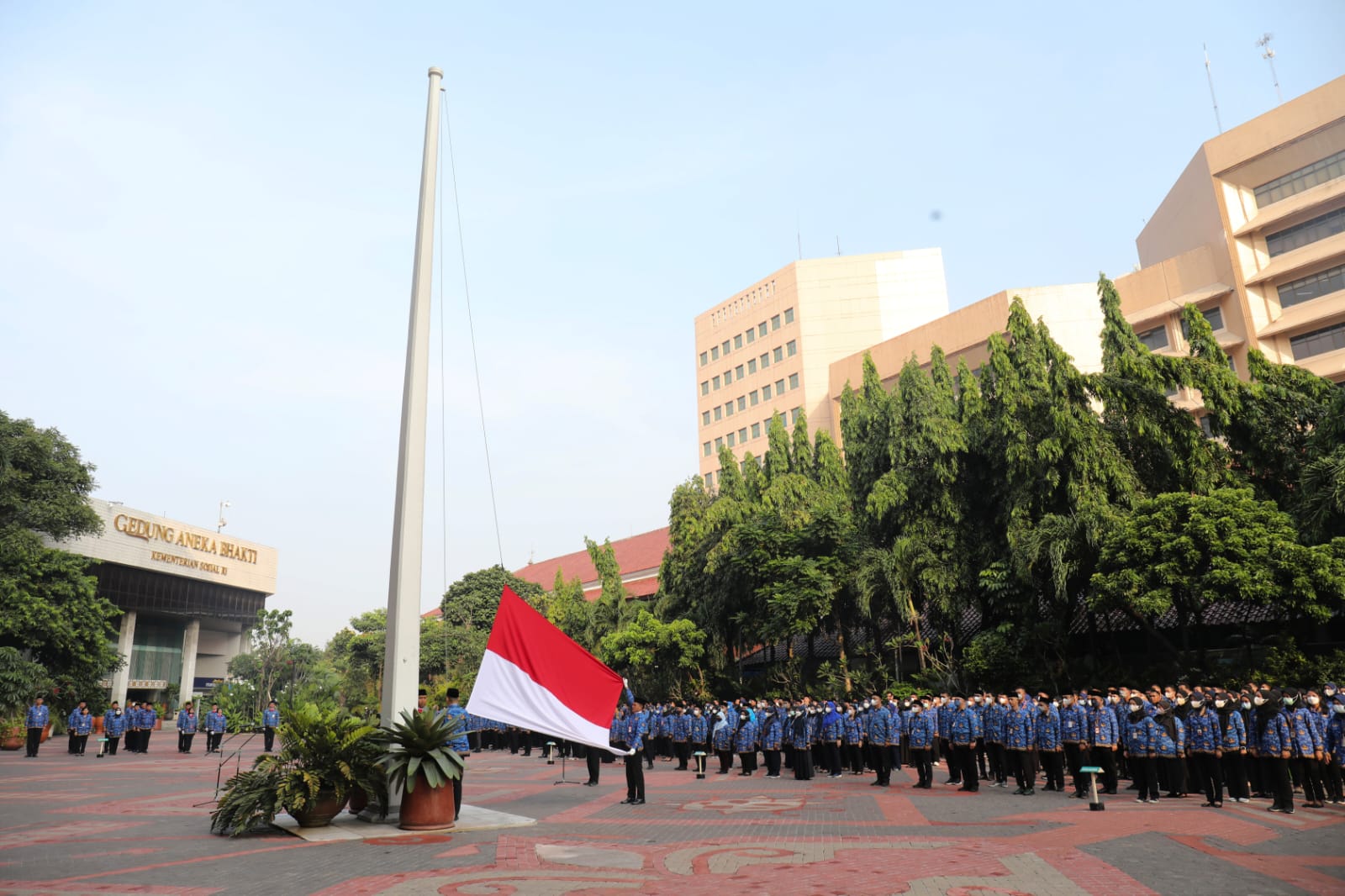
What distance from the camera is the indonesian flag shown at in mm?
11438

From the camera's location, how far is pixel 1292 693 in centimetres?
1391

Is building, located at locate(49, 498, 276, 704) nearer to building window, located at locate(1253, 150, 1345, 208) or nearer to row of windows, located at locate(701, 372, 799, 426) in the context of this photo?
row of windows, located at locate(701, 372, 799, 426)

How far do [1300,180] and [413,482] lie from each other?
41.2 m

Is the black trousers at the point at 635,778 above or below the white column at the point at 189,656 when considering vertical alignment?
below

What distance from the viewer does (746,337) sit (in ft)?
237

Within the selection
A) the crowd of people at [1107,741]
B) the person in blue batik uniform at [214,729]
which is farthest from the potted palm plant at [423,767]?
the person in blue batik uniform at [214,729]

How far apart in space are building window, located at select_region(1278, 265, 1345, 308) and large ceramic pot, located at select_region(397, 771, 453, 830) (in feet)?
134

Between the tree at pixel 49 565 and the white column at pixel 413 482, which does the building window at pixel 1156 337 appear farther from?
the tree at pixel 49 565

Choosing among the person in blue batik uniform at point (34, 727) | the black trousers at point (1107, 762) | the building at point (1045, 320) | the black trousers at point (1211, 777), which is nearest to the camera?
the black trousers at point (1211, 777)

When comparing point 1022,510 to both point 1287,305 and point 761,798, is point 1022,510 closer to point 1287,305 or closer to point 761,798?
point 761,798

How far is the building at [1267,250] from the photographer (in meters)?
37.3

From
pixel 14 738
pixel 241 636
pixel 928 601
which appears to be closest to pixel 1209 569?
pixel 928 601

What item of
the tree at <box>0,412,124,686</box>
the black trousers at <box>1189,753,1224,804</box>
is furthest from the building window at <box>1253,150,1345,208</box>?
the tree at <box>0,412,124,686</box>

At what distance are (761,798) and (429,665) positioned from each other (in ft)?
151
